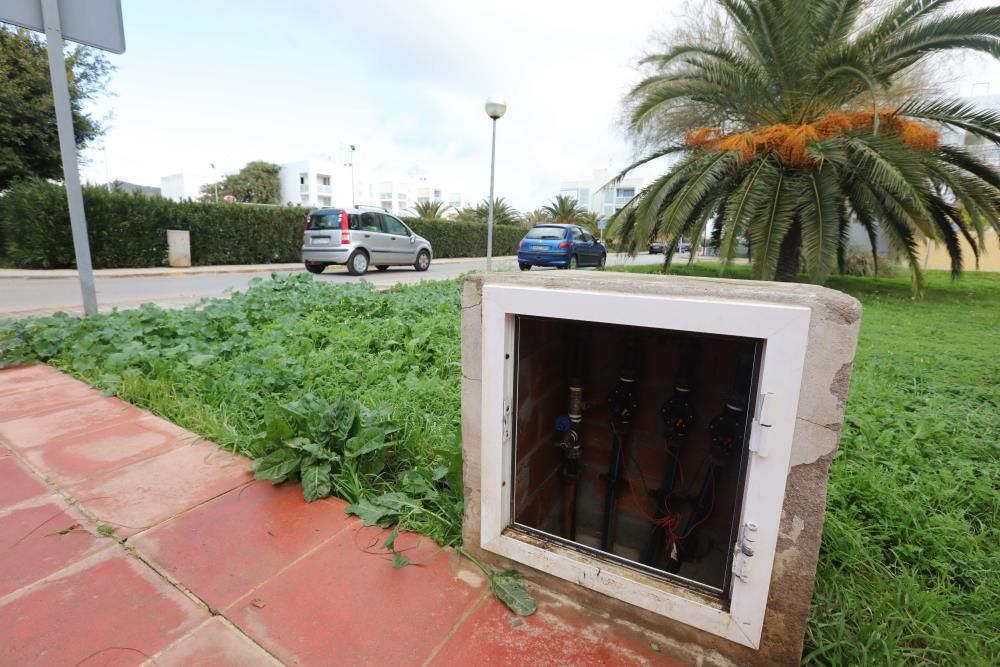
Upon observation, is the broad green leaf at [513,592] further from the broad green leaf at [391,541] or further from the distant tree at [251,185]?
the distant tree at [251,185]

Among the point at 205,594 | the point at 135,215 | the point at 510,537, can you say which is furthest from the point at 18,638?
the point at 135,215

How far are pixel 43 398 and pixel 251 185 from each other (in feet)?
180

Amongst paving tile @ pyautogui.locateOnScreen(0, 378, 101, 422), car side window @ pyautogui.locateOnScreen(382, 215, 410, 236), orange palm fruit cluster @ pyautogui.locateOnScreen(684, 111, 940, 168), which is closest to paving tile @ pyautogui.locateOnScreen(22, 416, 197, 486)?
paving tile @ pyautogui.locateOnScreen(0, 378, 101, 422)

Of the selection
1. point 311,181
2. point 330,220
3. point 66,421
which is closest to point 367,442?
point 66,421

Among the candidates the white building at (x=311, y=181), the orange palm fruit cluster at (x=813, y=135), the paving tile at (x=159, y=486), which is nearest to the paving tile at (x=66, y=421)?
the paving tile at (x=159, y=486)

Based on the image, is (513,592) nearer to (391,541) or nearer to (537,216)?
(391,541)

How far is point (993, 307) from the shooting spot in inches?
283

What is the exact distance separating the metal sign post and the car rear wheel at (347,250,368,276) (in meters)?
7.16

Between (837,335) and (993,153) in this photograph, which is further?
(993,153)

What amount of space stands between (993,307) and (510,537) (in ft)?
30.5

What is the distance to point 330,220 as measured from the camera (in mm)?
11391

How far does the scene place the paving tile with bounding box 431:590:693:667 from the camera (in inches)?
45.4

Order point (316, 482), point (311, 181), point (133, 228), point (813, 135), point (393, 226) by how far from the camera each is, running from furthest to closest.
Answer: point (311, 181) → point (393, 226) → point (133, 228) → point (813, 135) → point (316, 482)

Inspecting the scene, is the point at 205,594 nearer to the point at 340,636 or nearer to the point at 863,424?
the point at 340,636
